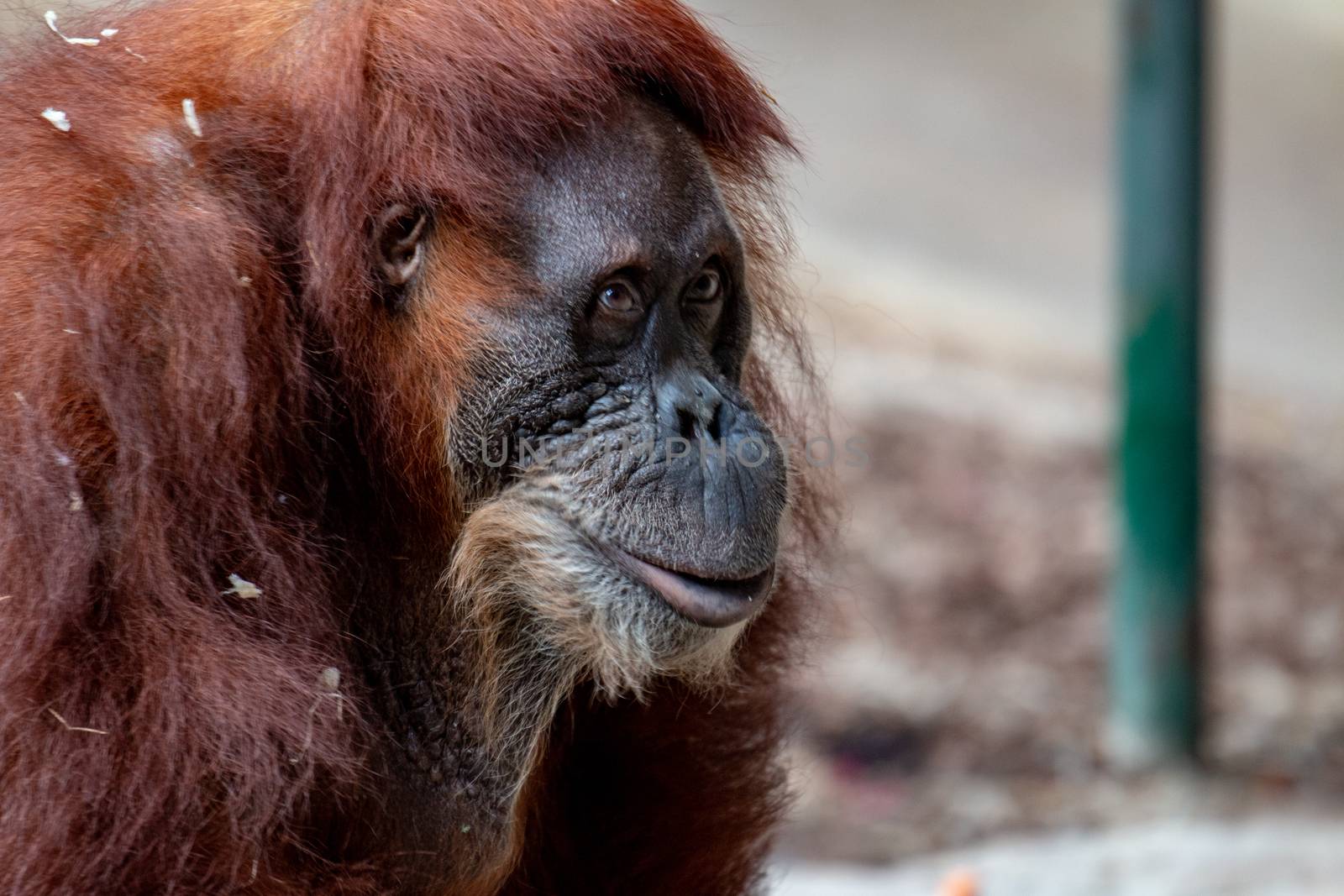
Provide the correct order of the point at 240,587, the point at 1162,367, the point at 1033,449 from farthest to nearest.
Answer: the point at 1033,449, the point at 1162,367, the point at 240,587

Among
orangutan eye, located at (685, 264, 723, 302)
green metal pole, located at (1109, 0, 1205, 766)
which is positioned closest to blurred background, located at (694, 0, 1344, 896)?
green metal pole, located at (1109, 0, 1205, 766)

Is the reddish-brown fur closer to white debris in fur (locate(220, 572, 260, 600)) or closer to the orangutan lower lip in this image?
white debris in fur (locate(220, 572, 260, 600))

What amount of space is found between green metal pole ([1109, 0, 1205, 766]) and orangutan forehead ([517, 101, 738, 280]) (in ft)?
10.7

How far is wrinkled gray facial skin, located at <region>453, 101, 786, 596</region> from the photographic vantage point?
2.10 metres

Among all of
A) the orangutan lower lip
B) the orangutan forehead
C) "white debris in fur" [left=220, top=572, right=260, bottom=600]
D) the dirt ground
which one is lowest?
the dirt ground

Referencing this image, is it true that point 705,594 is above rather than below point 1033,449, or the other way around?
above

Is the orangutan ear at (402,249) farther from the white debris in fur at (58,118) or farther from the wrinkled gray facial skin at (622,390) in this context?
the white debris in fur at (58,118)

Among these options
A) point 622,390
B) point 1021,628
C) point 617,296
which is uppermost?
point 617,296

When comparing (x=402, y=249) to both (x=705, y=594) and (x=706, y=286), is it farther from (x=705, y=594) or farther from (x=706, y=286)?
(x=705, y=594)

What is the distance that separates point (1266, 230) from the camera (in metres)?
9.31

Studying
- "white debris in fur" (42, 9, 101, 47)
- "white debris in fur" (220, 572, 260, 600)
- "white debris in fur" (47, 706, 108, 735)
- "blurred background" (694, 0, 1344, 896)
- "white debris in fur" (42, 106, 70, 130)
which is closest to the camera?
"white debris in fur" (47, 706, 108, 735)

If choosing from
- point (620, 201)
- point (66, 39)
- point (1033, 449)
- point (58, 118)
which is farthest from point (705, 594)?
point (1033, 449)

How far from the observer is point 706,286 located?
2.26 metres

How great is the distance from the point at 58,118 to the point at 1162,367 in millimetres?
3924
